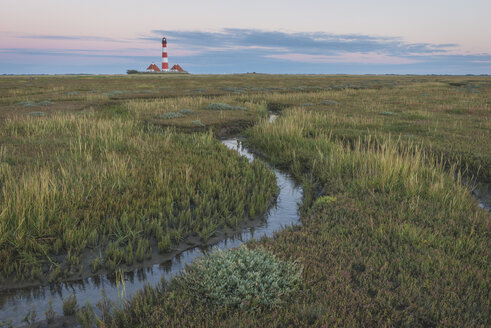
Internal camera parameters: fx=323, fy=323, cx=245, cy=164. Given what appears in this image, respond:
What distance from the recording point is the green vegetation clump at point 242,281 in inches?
166

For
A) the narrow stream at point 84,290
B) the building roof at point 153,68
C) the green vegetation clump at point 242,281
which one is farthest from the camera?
the building roof at point 153,68

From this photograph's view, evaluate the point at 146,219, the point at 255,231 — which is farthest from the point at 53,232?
the point at 255,231

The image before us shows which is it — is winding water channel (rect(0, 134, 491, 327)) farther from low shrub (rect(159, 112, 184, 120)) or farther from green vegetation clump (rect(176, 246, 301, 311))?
low shrub (rect(159, 112, 184, 120))

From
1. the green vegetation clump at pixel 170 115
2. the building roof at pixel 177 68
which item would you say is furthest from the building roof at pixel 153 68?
the green vegetation clump at pixel 170 115

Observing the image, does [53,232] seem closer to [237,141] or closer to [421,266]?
[421,266]

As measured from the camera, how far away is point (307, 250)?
5535 millimetres

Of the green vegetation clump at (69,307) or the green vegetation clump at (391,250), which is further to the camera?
the green vegetation clump at (69,307)

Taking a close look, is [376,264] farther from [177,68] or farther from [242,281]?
[177,68]

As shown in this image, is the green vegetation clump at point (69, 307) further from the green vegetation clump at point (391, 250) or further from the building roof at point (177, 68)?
the building roof at point (177, 68)

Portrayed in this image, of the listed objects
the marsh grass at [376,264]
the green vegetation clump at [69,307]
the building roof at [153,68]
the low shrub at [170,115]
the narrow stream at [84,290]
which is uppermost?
the building roof at [153,68]

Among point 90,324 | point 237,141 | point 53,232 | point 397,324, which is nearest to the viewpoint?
point 397,324

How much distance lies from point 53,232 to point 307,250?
189 inches

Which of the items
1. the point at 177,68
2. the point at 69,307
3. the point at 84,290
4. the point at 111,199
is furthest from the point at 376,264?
the point at 177,68

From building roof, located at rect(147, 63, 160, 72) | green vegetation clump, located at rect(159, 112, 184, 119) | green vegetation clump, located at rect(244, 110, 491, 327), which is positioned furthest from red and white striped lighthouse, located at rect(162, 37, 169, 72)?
green vegetation clump, located at rect(244, 110, 491, 327)
